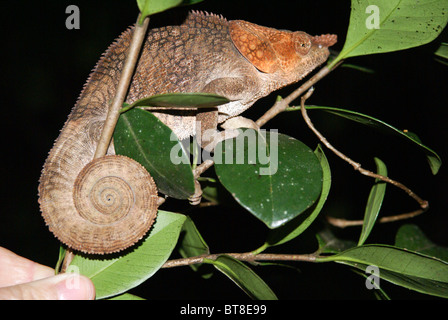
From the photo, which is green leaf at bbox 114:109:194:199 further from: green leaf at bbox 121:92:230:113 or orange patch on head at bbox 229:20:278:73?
orange patch on head at bbox 229:20:278:73

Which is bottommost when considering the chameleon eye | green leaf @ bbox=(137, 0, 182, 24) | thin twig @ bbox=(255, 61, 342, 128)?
thin twig @ bbox=(255, 61, 342, 128)

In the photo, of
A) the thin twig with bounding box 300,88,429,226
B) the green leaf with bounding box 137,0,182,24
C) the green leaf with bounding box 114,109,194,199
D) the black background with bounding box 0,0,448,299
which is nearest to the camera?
the green leaf with bounding box 137,0,182,24

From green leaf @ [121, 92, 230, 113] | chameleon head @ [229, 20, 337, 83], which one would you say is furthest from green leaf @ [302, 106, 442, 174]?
green leaf @ [121, 92, 230, 113]

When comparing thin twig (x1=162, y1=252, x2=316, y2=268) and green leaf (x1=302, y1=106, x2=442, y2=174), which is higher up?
green leaf (x1=302, y1=106, x2=442, y2=174)

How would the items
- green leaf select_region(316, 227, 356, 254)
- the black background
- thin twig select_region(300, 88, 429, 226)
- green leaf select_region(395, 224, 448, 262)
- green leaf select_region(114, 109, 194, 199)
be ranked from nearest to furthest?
green leaf select_region(114, 109, 194, 199) → thin twig select_region(300, 88, 429, 226) → green leaf select_region(316, 227, 356, 254) → green leaf select_region(395, 224, 448, 262) → the black background

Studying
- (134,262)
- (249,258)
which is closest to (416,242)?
(249,258)

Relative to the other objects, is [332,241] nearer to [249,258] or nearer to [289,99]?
[249,258]
